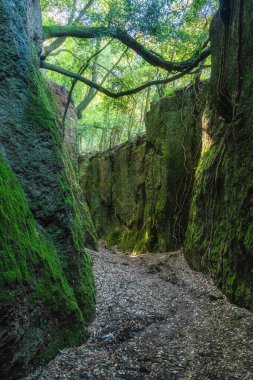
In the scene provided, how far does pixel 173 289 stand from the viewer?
746cm

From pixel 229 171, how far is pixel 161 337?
3.61 metres

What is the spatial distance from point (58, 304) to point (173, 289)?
4.12m

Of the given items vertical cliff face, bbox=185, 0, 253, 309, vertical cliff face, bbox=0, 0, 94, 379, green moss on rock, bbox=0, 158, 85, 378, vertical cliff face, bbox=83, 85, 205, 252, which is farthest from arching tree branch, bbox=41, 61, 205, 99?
green moss on rock, bbox=0, 158, 85, 378

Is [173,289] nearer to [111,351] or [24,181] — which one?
[111,351]

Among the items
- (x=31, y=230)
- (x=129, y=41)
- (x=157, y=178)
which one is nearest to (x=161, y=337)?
(x=31, y=230)

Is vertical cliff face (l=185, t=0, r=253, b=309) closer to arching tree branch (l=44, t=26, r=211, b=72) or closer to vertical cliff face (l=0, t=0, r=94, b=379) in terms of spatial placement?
arching tree branch (l=44, t=26, r=211, b=72)

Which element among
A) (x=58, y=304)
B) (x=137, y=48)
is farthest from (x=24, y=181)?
(x=137, y=48)

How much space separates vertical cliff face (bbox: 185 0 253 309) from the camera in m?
5.53

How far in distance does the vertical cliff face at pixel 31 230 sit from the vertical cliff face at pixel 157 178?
601 cm

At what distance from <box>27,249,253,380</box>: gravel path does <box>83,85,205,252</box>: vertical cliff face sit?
3.93m

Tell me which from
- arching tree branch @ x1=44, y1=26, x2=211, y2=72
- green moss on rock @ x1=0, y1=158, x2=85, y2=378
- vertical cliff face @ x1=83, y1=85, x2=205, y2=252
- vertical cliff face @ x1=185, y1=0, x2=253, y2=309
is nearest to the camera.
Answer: green moss on rock @ x1=0, y1=158, x2=85, y2=378

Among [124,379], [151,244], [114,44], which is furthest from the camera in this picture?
[151,244]

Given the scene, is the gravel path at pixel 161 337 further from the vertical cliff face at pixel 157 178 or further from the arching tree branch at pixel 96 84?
the arching tree branch at pixel 96 84

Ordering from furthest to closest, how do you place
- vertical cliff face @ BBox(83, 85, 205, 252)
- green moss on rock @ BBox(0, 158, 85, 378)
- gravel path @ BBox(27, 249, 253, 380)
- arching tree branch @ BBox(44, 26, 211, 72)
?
vertical cliff face @ BBox(83, 85, 205, 252) → arching tree branch @ BBox(44, 26, 211, 72) → gravel path @ BBox(27, 249, 253, 380) → green moss on rock @ BBox(0, 158, 85, 378)
